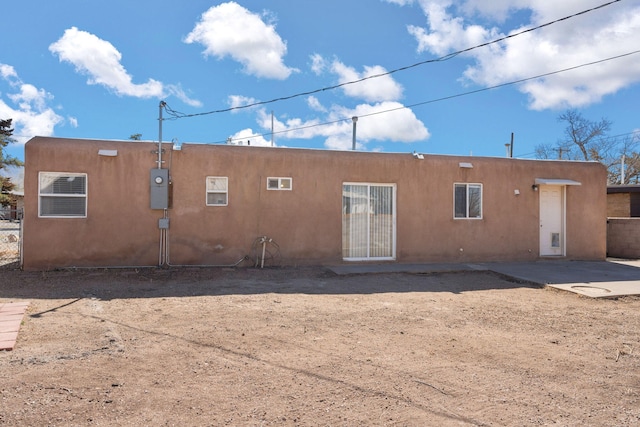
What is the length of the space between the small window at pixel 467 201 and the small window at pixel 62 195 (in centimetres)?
939

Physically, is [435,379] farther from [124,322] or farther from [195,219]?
[195,219]

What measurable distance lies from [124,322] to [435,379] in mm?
4001

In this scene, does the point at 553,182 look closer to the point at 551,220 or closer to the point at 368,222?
the point at 551,220

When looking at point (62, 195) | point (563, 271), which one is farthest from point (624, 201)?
point (62, 195)

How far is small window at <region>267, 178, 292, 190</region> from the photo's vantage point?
11.0 m

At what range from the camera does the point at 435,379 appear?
156 inches

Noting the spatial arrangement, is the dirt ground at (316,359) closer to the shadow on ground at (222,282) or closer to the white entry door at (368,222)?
the shadow on ground at (222,282)

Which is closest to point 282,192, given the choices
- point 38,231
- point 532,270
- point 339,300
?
point 339,300

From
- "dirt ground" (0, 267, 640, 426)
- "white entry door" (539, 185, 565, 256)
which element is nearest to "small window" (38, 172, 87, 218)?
"dirt ground" (0, 267, 640, 426)

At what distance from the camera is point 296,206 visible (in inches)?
436

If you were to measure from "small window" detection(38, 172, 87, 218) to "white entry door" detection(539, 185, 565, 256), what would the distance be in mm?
12247

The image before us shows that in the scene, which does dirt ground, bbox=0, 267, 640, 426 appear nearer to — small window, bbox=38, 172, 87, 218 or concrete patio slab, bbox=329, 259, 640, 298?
concrete patio slab, bbox=329, 259, 640, 298

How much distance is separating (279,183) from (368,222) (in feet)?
8.49

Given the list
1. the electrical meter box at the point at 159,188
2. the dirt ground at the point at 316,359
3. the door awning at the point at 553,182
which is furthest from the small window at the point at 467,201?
the electrical meter box at the point at 159,188
